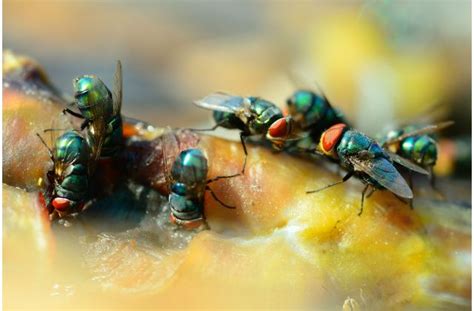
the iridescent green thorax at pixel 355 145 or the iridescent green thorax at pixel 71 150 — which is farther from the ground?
the iridescent green thorax at pixel 71 150

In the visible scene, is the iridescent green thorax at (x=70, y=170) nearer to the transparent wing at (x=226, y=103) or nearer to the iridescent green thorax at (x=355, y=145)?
the transparent wing at (x=226, y=103)

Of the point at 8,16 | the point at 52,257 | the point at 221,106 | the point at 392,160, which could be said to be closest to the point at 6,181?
the point at 52,257

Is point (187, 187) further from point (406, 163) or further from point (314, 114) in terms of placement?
point (406, 163)

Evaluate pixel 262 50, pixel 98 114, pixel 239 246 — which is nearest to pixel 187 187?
pixel 239 246

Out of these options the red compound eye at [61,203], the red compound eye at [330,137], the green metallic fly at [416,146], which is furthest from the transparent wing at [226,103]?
the red compound eye at [61,203]

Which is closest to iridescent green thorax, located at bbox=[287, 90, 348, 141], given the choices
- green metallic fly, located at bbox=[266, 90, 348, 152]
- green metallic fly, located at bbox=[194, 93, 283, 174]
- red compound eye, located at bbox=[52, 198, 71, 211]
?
green metallic fly, located at bbox=[266, 90, 348, 152]

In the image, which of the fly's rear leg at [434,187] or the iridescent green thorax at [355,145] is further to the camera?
the fly's rear leg at [434,187]

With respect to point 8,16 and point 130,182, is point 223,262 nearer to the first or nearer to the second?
point 130,182
